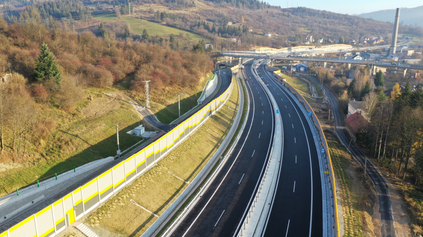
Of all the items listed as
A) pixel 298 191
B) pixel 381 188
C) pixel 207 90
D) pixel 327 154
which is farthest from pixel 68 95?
pixel 381 188

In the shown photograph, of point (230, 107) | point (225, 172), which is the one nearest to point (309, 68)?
point (230, 107)

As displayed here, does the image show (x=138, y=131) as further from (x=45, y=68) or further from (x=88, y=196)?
(x=88, y=196)

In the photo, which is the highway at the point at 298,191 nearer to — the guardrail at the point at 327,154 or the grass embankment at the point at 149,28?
the guardrail at the point at 327,154

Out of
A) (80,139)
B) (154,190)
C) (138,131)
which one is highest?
(80,139)

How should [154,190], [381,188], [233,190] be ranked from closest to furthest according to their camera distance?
[154,190] → [233,190] → [381,188]

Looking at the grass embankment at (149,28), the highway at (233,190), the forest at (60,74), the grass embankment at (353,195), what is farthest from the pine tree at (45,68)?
the grass embankment at (149,28)

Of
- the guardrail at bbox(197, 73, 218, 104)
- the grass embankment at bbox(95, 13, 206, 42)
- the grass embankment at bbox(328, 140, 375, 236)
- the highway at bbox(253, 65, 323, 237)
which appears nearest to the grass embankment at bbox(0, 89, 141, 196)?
the guardrail at bbox(197, 73, 218, 104)

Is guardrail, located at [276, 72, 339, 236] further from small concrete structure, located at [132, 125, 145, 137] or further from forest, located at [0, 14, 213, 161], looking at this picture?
forest, located at [0, 14, 213, 161]
